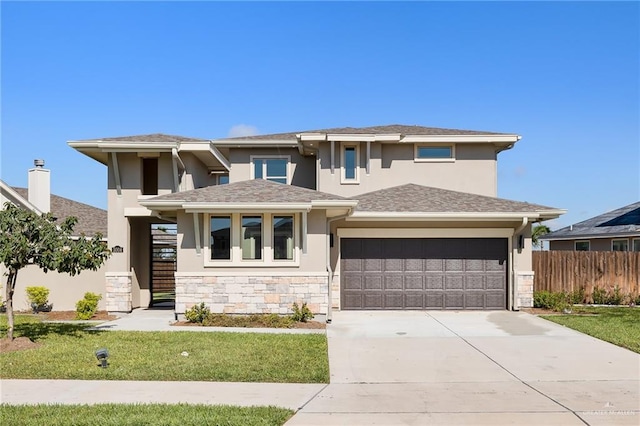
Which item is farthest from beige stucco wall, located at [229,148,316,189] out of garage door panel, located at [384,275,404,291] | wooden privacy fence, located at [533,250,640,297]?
wooden privacy fence, located at [533,250,640,297]

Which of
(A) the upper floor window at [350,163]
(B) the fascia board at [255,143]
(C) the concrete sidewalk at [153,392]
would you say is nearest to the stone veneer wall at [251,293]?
(A) the upper floor window at [350,163]

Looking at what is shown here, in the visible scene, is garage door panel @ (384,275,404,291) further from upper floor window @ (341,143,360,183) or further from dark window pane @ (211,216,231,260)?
dark window pane @ (211,216,231,260)

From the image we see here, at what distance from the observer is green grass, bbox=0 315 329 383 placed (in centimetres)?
766

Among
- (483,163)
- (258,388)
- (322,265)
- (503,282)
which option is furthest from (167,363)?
(483,163)

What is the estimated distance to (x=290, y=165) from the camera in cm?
1912

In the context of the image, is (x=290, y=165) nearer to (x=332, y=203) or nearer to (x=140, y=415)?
(x=332, y=203)

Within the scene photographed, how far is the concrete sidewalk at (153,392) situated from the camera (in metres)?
6.42

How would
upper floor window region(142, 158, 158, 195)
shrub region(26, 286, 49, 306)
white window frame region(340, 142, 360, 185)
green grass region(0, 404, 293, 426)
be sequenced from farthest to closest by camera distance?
1. white window frame region(340, 142, 360, 185)
2. upper floor window region(142, 158, 158, 195)
3. shrub region(26, 286, 49, 306)
4. green grass region(0, 404, 293, 426)

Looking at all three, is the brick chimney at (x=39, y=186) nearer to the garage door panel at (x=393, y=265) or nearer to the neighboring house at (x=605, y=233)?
the garage door panel at (x=393, y=265)

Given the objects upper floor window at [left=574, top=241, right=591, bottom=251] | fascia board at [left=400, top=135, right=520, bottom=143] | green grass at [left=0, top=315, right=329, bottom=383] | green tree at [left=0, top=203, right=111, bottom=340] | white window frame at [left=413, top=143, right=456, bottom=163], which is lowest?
green grass at [left=0, top=315, right=329, bottom=383]

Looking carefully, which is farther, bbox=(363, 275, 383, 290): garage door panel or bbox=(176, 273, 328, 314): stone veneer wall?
bbox=(363, 275, 383, 290): garage door panel

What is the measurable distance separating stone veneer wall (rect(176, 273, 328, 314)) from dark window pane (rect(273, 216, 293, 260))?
0.59 m

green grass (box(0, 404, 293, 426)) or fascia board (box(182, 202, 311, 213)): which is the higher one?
fascia board (box(182, 202, 311, 213))

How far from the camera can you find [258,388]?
704 cm
